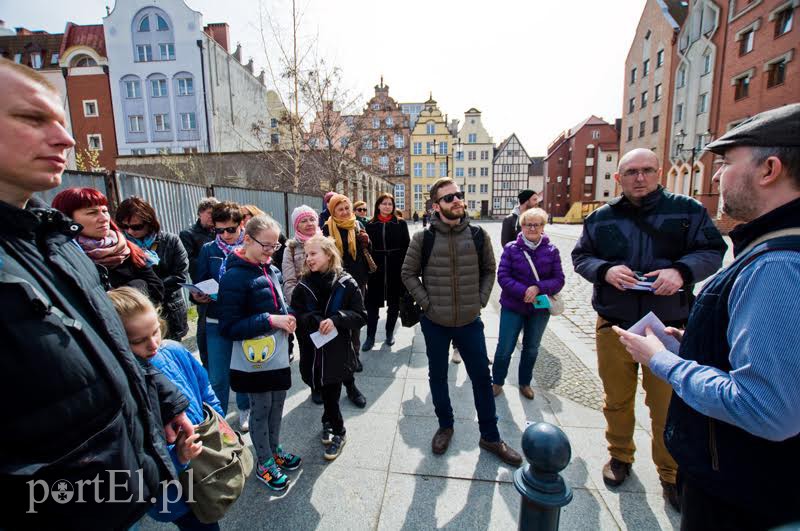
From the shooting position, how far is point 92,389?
3.59ft

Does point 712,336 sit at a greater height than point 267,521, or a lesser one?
greater

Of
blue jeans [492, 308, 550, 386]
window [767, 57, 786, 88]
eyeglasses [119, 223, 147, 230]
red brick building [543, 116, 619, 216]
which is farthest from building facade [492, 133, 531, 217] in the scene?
eyeglasses [119, 223, 147, 230]

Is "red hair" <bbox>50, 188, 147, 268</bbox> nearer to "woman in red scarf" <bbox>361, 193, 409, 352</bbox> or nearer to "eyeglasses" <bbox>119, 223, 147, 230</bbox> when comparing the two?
"eyeglasses" <bbox>119, 223, 147, 230</bbox>

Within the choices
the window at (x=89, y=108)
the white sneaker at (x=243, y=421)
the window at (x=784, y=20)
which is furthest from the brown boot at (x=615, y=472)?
the window at (x=89, y=108)

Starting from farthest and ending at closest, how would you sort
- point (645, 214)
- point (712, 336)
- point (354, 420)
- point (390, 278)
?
point (390, 278)
point (354, 420)
point (645, 214)
point (712, 336)

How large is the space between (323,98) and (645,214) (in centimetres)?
1129

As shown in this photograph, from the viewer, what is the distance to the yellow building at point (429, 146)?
48312mm

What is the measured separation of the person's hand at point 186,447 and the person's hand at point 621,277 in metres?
2.67

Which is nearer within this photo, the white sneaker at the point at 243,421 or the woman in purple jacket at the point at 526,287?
the white sneaker at the point at 243,421

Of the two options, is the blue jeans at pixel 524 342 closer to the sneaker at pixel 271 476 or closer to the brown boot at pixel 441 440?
the brown boot at pixel 441 440

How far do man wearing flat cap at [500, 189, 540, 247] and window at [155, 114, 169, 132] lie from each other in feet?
111

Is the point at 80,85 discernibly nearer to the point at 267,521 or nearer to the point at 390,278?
the point at 390,278

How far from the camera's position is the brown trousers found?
8.46 ft

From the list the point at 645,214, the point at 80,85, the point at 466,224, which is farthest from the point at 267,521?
the point at 80,85
